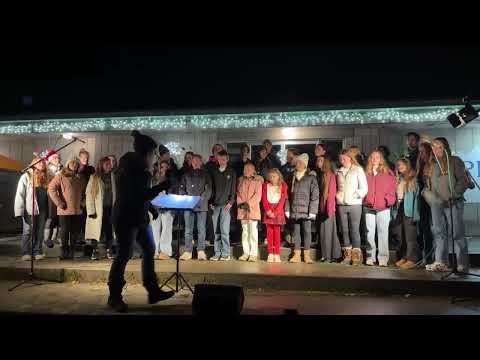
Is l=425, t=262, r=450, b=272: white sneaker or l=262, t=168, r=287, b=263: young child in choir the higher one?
l=262, t=168, r=287, b=263: young child in choir

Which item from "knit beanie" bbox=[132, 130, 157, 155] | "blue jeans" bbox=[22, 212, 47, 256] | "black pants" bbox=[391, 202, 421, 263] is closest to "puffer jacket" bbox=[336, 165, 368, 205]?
"black pants" bbox=[391, 202, 421, 263]

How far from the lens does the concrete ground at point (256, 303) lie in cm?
567

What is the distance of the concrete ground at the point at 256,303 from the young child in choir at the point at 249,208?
70.7 inches

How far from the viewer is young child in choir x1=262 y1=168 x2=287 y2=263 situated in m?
8.42

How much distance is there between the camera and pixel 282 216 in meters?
8.44

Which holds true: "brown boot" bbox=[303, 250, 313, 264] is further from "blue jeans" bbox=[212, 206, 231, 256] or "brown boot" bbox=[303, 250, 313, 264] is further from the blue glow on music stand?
the blue glow on music stand

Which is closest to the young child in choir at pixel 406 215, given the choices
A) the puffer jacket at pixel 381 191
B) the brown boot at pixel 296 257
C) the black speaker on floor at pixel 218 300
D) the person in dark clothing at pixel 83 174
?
the puffer jacket at pixel 381 191

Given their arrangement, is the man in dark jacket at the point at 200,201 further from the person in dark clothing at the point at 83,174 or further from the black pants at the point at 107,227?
the person in dark clothing at the point at 83,174

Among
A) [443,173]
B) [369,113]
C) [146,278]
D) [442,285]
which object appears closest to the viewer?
[146,278]

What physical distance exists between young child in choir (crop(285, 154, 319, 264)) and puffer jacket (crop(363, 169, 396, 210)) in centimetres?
106

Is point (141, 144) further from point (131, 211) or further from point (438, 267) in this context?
point (438, 267)

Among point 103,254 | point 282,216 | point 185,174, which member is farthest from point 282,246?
point 103,254

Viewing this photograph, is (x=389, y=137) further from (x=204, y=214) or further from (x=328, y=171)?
(x=204, y=214)

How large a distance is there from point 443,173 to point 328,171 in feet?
7.01
